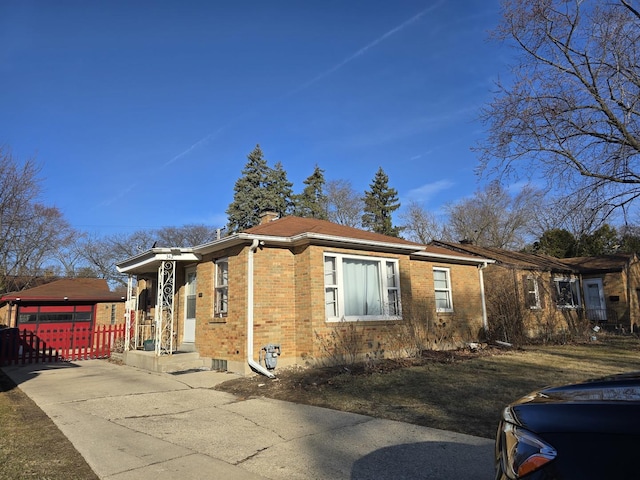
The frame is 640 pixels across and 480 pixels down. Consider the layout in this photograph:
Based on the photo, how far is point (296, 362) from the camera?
10.6 m

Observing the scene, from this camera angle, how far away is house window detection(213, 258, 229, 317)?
11.3 metres

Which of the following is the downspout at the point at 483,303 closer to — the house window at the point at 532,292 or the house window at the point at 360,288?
the house window at the point at 532,292

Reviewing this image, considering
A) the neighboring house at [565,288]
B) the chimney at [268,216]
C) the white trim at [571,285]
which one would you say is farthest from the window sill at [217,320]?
the white trim at [571,285]

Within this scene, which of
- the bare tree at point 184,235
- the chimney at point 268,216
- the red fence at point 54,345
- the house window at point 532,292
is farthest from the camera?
the bare tree at point 184,235

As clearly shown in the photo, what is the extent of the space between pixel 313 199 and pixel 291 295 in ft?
102

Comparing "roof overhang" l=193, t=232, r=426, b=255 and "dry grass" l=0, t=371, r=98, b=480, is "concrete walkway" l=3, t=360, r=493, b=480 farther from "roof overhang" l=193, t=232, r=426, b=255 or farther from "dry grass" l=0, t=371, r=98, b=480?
"roof overhang" l=193, t=232, r=426, b=255

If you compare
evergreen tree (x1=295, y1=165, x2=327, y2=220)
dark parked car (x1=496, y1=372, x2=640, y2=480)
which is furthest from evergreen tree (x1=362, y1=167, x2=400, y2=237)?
dark parked car (x1=496, y1=372, x2=640, y2=480)

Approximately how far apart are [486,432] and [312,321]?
5.55m

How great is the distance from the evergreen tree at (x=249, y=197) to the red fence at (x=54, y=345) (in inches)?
880

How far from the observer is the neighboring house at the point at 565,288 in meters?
17.4

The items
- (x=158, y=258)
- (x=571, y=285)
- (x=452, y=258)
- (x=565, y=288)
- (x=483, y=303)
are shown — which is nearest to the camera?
(x=158, y=258)

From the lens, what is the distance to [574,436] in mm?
1838

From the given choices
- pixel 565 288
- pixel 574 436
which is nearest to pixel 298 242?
pixel 574 436

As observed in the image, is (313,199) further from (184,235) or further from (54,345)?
(54,345)
